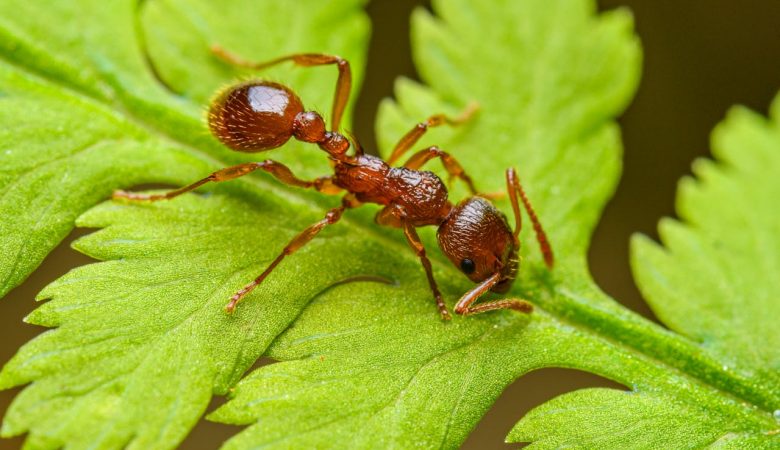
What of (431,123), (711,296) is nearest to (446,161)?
(431,123)

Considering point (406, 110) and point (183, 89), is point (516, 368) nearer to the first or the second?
point (406, 110)

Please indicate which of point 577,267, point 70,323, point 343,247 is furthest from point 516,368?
point 70,323

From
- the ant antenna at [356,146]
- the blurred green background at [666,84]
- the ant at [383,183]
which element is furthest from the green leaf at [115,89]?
the blurred green background at [666,84]

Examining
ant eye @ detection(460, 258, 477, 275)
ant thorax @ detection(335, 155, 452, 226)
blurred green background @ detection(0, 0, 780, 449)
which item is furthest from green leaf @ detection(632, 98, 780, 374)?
blurred green background @ detection(0, 0, 780, 449)

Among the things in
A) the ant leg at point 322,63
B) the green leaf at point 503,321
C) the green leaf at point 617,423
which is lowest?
the green leaf at point 617,423

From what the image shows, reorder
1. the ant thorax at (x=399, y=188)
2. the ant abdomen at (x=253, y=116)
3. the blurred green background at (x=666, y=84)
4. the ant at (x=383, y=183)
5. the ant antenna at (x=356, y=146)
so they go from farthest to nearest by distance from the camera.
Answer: the blurred green background at (x=666, y=84), the ant antenna at (x=356, y=146), the ant thorax at (x=399, y=188), the ant abdomen at (x=253, y=116), the ant at (x=383, y=183)

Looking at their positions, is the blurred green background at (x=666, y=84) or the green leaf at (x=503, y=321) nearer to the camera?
the green leaf at (x=503, y=321)

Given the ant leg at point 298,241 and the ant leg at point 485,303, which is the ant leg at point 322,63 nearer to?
the ant leg at point 298,241

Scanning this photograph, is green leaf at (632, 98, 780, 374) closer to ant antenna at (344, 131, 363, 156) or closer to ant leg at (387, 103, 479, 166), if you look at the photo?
ant leg at (387, 103, 479, 166)
